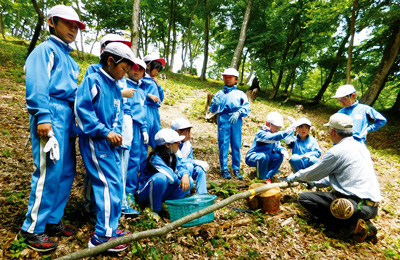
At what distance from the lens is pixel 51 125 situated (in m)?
1.99

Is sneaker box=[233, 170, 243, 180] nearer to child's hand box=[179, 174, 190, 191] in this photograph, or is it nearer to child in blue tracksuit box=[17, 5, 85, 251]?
child's hand box=[179, 174, 190, 191]

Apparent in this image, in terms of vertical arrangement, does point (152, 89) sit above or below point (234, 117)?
above

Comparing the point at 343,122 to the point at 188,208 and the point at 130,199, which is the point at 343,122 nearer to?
the point at 188,208

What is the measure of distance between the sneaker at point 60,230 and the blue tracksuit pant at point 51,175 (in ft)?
0.21

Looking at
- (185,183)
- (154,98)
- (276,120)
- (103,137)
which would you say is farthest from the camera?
(276,120)

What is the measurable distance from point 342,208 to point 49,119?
3.83 metres

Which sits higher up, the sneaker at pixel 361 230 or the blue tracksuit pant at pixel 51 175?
the blue tracksuit pant at pixel 51 175

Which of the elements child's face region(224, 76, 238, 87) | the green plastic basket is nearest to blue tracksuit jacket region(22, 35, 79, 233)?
the green plastic basket

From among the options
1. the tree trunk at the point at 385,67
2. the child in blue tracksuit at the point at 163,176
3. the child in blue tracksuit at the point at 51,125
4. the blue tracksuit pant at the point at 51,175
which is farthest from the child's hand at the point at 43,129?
the tree trunk at the point at 385,67

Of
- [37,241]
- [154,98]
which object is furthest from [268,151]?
[37,241]

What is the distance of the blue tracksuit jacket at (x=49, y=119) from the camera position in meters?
1.90

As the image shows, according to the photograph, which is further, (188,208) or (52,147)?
(188,208)

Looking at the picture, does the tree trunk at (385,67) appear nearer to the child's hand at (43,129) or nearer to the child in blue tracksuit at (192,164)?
the child in blue tracksuit at (192,164)

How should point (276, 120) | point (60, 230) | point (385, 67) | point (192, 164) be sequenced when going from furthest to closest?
point (385, 67) → point (276, 120) → point (192, 164) → point (60, 230)
